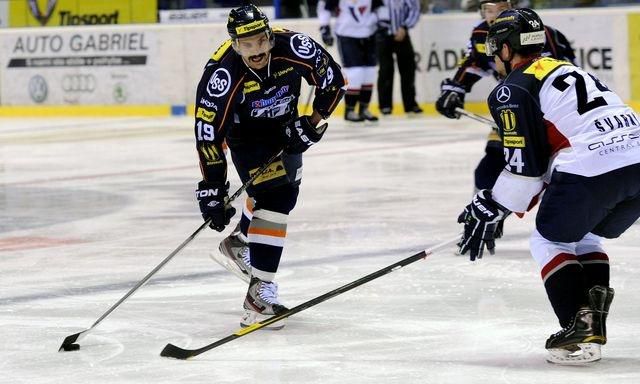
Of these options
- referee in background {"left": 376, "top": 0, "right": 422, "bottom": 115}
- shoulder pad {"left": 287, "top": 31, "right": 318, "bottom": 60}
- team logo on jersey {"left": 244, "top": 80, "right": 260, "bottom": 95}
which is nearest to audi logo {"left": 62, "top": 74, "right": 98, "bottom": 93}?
referee in background {"left": 376, "top": 0, "right": 422, "bottom": 115}

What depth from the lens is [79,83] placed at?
14.9 meters

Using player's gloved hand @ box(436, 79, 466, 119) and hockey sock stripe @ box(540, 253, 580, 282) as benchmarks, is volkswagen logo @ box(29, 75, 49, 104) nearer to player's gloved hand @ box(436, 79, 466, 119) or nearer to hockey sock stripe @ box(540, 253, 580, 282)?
player's gloved hand @ box(436, 79, 466, 119)

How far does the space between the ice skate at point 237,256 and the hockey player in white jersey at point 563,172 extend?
1.35 m

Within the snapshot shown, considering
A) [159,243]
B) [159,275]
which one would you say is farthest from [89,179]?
[159,275]

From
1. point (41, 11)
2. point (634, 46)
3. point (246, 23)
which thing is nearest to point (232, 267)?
point (246, 23)

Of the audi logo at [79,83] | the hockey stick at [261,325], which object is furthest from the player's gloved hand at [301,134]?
the audi logo at [79,83]

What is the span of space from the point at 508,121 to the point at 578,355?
699mm

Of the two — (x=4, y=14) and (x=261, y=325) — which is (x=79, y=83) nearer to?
(x=4, y=14)

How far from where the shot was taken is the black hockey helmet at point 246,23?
4.43 metres

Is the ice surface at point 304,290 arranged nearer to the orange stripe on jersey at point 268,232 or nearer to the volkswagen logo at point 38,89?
the orange stripe on jersey at point 268,232

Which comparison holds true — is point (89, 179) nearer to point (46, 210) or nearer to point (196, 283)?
point (46, 210)

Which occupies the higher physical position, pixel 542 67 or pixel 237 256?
pixel 542 67

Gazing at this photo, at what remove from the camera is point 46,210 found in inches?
309

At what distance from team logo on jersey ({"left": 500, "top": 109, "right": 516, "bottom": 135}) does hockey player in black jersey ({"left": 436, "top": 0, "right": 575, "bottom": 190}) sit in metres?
2.27
